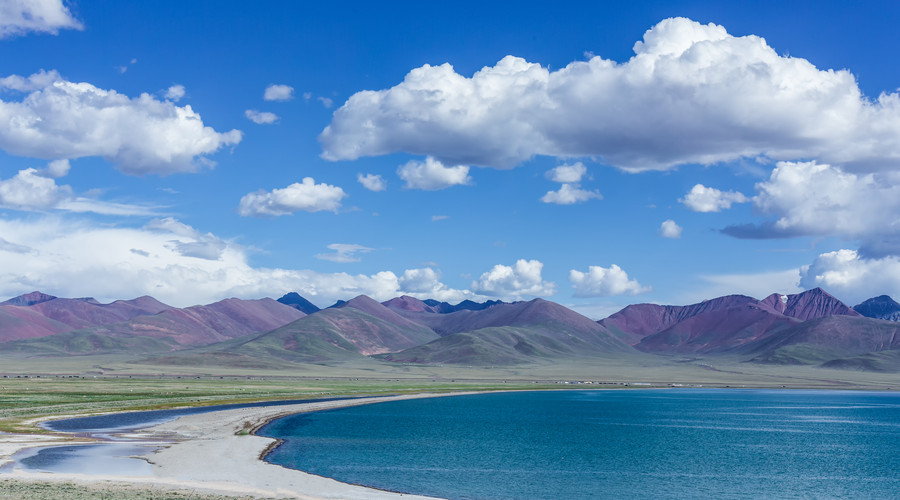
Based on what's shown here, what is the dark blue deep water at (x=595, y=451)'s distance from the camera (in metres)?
64.1

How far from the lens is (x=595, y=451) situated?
3477 inches

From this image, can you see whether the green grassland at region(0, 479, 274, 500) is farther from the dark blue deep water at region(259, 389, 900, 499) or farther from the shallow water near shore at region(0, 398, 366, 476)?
the dark blue deep water at region(259, 389, 900, 499)

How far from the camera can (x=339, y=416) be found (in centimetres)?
12575

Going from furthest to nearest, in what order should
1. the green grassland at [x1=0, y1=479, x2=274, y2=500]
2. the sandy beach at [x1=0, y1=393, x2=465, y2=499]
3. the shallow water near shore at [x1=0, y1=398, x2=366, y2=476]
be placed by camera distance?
the shallow water near shore at [x1=0, y1=398, x2=366, y2=476] < the sandy beach at [x1=0, y1=393, x2=465, y2=499] < the green grassland at [x1=0, y1=479, x2=274, y2=500]

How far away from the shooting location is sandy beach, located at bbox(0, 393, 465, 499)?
53750mm

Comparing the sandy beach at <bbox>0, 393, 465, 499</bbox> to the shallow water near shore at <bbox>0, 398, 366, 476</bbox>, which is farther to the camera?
the shallow water near shore at <bbox>0, 398, 366, 476</bbox>

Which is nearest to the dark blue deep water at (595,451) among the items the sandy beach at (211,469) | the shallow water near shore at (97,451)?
the sandy beach at (211,469)

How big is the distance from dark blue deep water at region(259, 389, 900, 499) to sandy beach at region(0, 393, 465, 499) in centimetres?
357

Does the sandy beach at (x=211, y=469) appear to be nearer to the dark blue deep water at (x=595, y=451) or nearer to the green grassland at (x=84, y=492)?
the green grassland at (x=84, y=492)

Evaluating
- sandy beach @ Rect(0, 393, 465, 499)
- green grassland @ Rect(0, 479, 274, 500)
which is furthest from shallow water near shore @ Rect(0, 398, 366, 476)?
green grassland @ Rect(0, 479, 274, 500)

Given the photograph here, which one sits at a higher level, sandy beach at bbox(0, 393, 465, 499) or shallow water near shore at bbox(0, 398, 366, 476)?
shallow water near shore at bbox(0, 398, 366, 476)

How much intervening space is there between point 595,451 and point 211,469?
42500 millimetres

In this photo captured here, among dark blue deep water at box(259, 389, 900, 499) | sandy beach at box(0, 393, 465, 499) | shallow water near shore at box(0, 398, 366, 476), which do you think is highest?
shallow water near shore at box(0, 398, 366, 476)

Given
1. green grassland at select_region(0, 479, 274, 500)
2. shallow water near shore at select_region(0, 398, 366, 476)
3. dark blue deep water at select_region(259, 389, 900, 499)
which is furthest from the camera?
dark blue deep water at select_region(259, 389, 900, 499)
